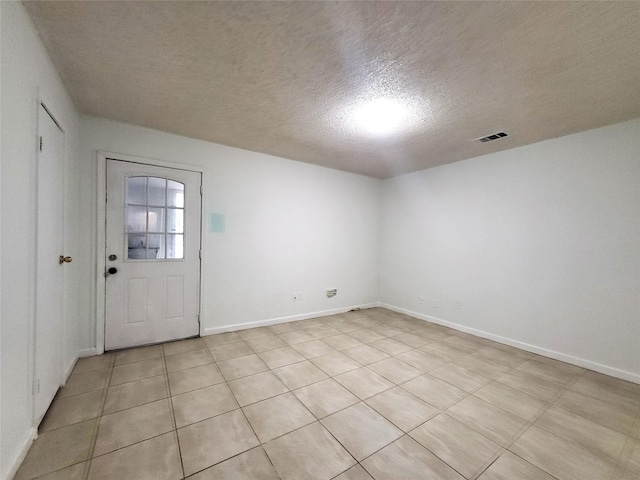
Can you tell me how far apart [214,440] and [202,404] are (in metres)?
0.42

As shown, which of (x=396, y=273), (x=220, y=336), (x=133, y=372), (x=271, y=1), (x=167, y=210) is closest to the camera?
(x=271, y=1)

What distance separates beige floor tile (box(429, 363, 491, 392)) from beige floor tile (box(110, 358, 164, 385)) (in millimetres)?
2718

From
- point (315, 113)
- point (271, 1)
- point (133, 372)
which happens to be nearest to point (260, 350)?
point (133, 372)

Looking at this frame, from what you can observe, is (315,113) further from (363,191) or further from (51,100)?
(363,191)

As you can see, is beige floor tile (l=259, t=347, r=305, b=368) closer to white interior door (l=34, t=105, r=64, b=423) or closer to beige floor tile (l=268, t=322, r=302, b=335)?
Result: beige floor tile (l=268, t=322, r=302, b=335)

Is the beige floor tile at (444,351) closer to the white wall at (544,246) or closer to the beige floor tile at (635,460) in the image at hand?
the white wall at (544,246)

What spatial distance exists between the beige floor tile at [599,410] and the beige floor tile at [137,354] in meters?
3.87

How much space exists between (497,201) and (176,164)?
166 inches

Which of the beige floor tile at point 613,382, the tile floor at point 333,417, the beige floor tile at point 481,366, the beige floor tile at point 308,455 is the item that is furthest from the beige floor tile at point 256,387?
the beige floor tile at point 613,382

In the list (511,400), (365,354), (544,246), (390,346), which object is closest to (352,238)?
(390,346)

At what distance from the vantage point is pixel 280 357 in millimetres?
2789

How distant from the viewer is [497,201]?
11.3 feet

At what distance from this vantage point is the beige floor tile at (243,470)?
4.47 feet

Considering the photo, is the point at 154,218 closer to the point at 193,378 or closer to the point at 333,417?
the point at 193,378
